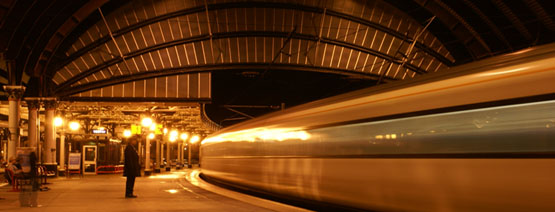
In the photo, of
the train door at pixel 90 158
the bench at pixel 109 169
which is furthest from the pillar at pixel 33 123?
the bench at pixel 109 169

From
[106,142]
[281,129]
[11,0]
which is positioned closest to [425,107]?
[281,129]

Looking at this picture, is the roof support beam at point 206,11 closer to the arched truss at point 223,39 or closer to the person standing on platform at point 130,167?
the arched truss at point 223,39

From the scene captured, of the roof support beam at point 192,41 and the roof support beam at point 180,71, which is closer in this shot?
the roof support beam at point 192,41

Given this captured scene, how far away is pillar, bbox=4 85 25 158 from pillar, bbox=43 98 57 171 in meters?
4.84

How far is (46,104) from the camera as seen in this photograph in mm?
29422

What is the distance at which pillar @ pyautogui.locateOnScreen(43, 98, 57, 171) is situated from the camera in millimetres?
29516

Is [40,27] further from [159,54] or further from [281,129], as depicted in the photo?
[281,129]

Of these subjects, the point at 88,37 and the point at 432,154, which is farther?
the point at 88,37

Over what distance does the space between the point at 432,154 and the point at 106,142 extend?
37237 mm

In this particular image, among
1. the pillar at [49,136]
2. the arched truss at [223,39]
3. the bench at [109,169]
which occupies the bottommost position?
the bench at [109,169]

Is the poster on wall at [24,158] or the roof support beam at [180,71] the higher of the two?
the roof support beam at [180,71]

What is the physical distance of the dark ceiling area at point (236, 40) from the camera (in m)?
27.6

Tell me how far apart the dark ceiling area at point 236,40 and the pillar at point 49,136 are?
32.9 inches

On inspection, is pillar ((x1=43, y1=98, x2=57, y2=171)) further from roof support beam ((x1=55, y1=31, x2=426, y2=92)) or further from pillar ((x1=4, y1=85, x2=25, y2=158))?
pillar ((x1=4, y1=85, x2=25, y2=158))
